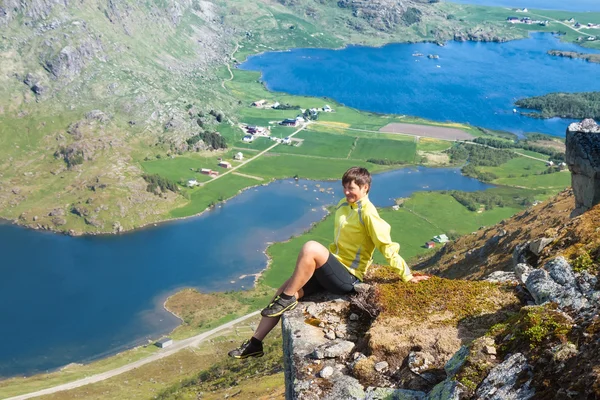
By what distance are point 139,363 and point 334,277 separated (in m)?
86.3

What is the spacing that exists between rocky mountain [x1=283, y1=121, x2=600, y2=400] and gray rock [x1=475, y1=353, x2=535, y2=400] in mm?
22

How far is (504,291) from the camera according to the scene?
17609mm

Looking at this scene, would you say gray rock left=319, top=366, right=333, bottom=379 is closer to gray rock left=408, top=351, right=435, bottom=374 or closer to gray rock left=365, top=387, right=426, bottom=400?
gray rock left=365, top=387, right=426, bottom=400

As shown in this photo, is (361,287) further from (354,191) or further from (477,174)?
(477,174)

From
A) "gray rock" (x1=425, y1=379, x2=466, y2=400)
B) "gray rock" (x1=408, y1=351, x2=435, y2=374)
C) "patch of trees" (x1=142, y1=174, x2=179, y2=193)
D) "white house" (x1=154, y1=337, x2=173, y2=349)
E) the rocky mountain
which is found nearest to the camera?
the rocky mountain

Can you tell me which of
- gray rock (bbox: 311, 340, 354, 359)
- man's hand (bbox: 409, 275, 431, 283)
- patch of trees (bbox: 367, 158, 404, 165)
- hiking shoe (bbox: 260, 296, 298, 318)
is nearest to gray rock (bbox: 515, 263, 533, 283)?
man's hand (bbox: 409, 275, 431, 283)

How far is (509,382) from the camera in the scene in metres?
11.6

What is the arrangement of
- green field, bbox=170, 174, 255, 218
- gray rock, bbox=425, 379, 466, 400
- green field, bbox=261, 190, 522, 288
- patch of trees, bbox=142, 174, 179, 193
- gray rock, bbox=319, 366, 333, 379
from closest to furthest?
gray rock, bbox=425, 379, 466, 400 → gray rock, bbox=319, 366, 333, 379 → green field, bbox=261, 190, 522, 288 → green field, bbox=170, 174, 255, 218 → patch of trees, bbox=142, 174, 179, 193

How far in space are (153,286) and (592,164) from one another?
10625 centimetres

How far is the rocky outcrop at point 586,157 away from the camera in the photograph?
30.9 meters

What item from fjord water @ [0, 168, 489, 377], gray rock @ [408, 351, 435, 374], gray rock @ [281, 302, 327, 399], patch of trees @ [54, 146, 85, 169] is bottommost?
fjord water @ [0, 168, 489, 377]

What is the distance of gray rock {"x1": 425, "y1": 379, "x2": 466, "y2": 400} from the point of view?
40.2 feet

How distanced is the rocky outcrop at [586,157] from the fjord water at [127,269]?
89175 mm

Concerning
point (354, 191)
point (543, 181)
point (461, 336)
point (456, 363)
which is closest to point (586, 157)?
point (354, 191)
